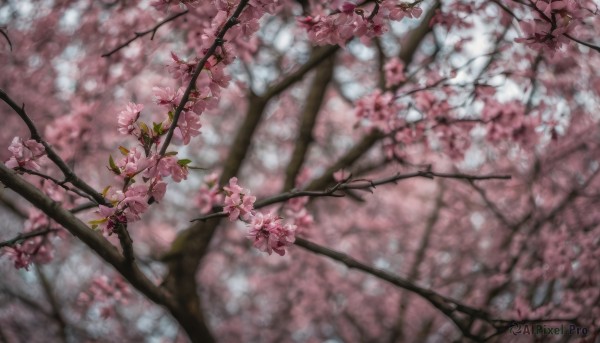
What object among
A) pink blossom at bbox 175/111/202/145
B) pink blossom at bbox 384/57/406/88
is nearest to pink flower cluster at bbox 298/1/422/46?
pink blossom at bbox 175/111/202/145

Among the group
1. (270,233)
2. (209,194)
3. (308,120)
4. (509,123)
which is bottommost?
(270,233)

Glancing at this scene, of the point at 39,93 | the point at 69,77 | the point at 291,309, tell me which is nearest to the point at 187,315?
the point at 39,93

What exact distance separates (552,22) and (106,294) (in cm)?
307

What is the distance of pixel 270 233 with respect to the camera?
1.73 metres

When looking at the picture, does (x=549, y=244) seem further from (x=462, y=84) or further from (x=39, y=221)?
(x=39, y=221)

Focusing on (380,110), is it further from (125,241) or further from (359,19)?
(125,241)

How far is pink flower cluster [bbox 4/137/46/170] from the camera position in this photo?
1803mm

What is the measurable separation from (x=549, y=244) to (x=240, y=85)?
304 cm

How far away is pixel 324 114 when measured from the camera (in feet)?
28.0

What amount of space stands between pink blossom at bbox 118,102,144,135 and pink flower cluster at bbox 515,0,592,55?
1484 mm

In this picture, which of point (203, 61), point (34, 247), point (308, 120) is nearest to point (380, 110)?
point (308, 120)

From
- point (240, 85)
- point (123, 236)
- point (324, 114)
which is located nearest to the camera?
point (123, 236)

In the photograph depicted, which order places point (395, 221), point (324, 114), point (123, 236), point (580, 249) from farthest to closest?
point (395, 221)
point (324, 114)
point (580, 249)
point (123, 236)

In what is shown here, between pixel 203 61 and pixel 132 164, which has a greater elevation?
pixel 203 61
